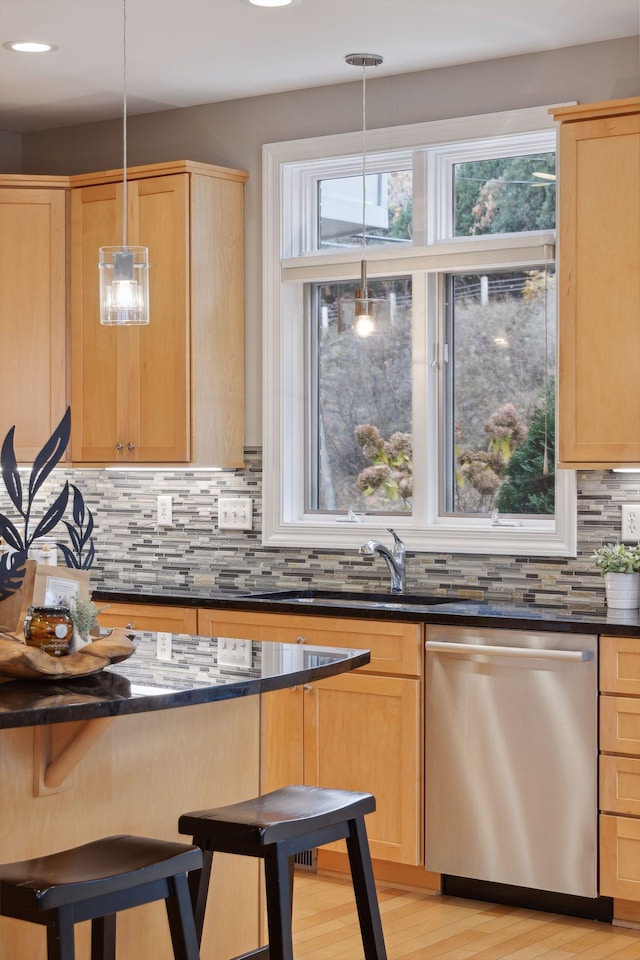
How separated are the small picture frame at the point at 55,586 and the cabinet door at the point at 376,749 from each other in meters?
1.75

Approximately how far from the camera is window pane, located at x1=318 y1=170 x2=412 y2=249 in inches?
191

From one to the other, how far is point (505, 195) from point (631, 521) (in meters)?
1.33

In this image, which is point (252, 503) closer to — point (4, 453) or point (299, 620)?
point (299, 620)

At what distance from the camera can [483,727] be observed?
389 centimetres

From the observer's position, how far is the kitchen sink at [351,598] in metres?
4.53

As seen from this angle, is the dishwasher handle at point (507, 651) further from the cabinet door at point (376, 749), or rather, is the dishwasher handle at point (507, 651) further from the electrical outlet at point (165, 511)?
the electrical outlet at point (165, 511)

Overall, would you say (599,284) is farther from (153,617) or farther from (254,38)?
(153,617)

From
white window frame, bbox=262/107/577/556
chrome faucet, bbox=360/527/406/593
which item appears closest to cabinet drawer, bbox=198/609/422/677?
chrome faucet, bbox=360/527/406/593

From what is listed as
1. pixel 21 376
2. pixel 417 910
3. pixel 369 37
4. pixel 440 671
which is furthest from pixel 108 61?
pixel 417 910

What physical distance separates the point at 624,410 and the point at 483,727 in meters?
1.09

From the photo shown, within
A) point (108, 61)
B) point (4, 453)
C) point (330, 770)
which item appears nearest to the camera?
point (4, 453)

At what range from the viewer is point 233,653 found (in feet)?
9.16

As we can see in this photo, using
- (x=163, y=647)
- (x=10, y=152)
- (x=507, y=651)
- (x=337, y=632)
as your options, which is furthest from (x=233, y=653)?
(x=10, y=152)

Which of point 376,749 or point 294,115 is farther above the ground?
point 294,115
